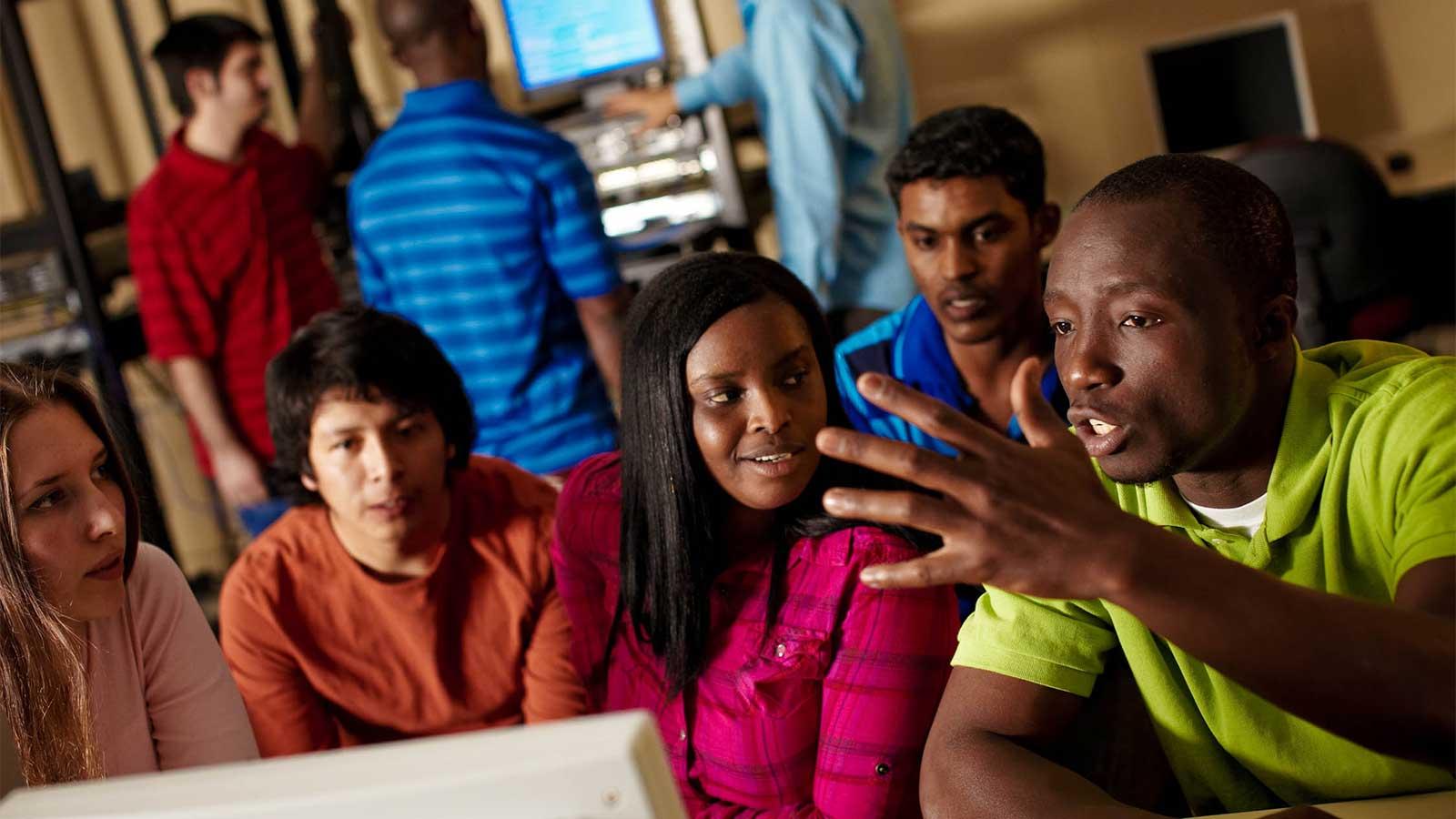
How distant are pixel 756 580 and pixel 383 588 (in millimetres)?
538

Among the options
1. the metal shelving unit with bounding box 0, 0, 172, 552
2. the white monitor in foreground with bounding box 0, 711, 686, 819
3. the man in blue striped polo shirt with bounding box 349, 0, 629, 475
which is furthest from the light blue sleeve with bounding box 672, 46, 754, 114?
the white monitor in foreground with bounding box 0, 711, 686, 819

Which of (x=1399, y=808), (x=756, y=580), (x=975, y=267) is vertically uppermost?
(x=975, y=267)

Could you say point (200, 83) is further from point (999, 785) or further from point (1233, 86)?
point (1233, 86)

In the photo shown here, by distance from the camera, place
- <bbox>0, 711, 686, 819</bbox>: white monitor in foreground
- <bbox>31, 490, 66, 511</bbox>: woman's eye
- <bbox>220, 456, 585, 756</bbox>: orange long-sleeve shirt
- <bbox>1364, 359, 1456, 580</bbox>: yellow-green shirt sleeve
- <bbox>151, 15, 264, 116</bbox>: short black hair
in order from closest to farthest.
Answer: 1. <bbox>0, 711, 686, 819</bbox>: white monitor in foreground
2. <bbox>1364, 359, 1456, 580</bbox>: yellow-green shirt sleeve
3. <bbox>31, 490, 66, 511</bbox>: woman's eye
4. <bbox>220, 456, 585, 756</bbox>: orange long-sleeve shirt
5. <bbox>151, 15, 264, 116</bbox>: short black hair

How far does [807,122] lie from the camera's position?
2791 mm

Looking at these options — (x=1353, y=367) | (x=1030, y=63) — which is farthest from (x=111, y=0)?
(x=1353, y=367)

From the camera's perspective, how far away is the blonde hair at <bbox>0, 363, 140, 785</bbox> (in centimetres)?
108

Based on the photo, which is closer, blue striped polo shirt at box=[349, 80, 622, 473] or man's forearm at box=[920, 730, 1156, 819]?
man's forearm at box=[920, 730, 1156, 819]

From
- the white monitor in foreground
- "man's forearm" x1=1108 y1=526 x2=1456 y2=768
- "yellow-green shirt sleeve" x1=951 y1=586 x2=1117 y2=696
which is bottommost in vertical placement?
"yellow-green shirt sleeve" x1=951 y1=586 x2=1117 y2=696

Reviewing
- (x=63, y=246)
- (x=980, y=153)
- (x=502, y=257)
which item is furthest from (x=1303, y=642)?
(x=63, y=246)

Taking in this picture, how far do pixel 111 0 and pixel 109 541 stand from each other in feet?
11.4

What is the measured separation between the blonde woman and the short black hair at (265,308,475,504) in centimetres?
33

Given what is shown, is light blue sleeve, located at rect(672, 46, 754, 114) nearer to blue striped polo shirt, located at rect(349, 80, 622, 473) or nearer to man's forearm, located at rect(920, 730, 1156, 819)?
blue striped polo shirt, located at rect(349, 80, 622, 473)

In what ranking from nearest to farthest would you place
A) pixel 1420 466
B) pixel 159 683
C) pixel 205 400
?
pixel 1420 466 < pixel 159 683 < pixel 205 400
